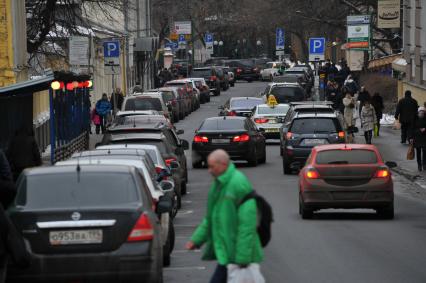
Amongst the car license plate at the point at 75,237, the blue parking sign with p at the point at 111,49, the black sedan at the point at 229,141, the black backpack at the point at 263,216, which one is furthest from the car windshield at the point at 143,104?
the black backpack at the point at 263,216

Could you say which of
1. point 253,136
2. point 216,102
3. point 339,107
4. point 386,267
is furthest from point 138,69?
point 386,267

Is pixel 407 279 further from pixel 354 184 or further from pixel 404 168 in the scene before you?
pixel 404 168

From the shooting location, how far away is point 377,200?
863 inches

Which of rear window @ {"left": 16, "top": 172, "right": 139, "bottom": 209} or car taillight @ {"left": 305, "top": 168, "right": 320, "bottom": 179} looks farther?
car taillight @ {"left": 305, "top": 168, "right": 320, "bottom": 179}

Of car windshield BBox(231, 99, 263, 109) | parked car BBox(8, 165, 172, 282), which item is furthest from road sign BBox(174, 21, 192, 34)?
parked car BBox(8, 165, 172, 282)

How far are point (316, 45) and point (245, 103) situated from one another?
10781 mm

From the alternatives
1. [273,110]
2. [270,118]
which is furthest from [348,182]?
[273,110]

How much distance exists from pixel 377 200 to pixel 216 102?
184ft

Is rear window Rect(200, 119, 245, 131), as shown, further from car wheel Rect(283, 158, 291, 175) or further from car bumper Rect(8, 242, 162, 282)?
car bumper Rect(8, 242, 162, 282)

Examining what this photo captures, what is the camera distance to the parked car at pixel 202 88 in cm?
7562

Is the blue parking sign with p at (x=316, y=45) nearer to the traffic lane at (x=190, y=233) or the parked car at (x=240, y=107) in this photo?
the parked car at (x=240, y=107)

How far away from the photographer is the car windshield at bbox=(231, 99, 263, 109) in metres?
51.1

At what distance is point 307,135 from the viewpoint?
108 ft

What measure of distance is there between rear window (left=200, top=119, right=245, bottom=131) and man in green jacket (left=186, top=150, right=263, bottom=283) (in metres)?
25.3
